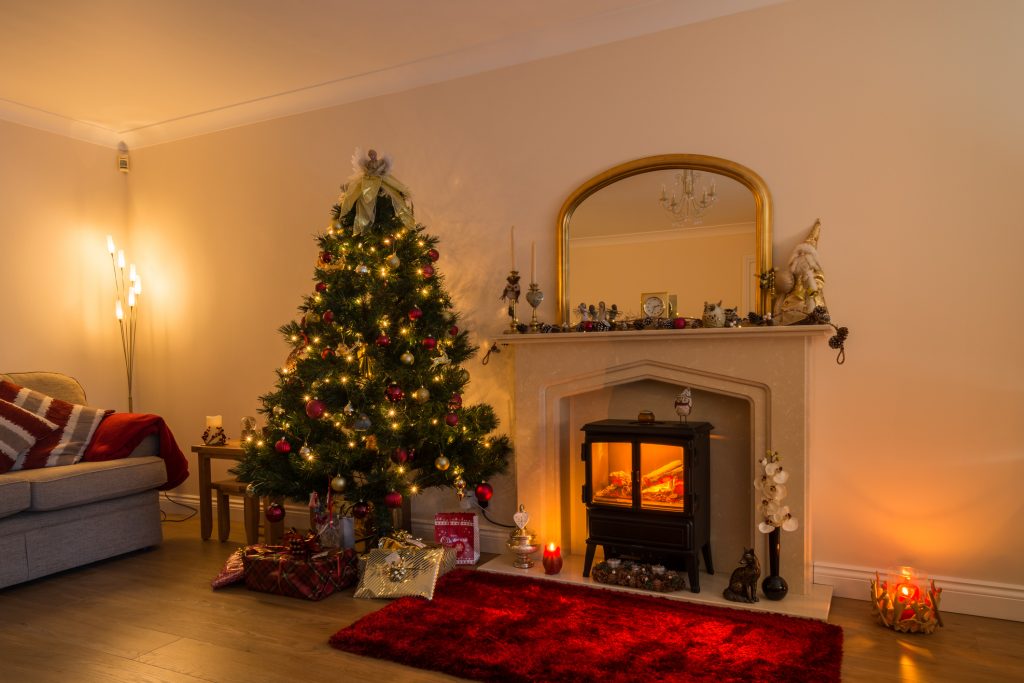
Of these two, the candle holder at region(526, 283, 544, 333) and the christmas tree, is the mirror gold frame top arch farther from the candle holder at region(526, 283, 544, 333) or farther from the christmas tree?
the christmas tree

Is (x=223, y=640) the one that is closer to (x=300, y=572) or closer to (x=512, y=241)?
(x=300, y=572)

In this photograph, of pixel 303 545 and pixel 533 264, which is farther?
pixel 533 264

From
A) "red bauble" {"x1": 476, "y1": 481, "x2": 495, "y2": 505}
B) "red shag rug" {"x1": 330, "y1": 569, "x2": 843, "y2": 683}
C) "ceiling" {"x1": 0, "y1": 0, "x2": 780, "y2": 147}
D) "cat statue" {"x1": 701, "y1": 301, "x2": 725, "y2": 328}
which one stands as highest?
"ceiling" {"x1": 0, "y1": 0, "x2": 780, "y2": 147}

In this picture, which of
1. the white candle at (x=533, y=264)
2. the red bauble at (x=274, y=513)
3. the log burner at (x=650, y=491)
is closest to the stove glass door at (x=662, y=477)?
the log burner at (x=650, y=491)

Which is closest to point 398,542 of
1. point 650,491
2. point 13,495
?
point 650,491

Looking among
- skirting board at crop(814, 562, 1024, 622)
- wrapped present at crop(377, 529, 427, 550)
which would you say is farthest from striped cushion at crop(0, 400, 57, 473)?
skirting board at crop(814, 562, 1024, 622)

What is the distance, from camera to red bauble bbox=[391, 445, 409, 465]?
348 centimetres

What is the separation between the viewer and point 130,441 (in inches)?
159

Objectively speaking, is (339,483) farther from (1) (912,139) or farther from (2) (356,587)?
(1) (912,139)

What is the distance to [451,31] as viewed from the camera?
382 cm

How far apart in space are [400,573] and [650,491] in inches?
48.3

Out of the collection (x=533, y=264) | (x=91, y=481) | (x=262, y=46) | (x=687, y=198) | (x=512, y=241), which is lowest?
(x=91, y=481)

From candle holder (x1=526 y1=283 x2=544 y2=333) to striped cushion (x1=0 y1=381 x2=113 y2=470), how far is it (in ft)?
Result: 8.67

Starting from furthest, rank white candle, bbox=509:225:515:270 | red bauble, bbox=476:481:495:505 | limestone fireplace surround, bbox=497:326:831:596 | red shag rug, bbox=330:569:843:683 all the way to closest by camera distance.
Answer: white candle, bbox=509:225:515:270
red bauble, bbox=476:481:495:505
limestone fireplace surround, bbox=497:326:831:596
red shag rug, bbox=330:569:843:683
